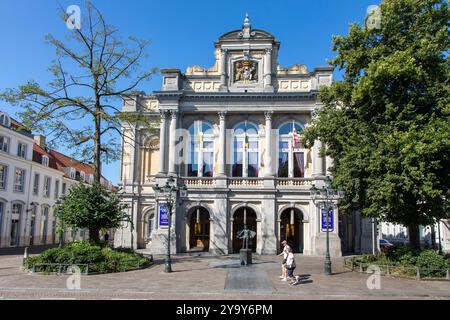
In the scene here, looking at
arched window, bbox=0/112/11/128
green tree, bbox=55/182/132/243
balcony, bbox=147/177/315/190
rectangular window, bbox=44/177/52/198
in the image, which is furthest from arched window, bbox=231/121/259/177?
rectangular window, bbox=44/177/52/198

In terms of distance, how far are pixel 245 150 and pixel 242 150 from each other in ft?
1.07

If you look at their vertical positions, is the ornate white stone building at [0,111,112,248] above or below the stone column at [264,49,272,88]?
below

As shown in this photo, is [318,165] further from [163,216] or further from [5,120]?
[5,120]

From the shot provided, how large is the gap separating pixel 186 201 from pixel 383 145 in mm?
18801

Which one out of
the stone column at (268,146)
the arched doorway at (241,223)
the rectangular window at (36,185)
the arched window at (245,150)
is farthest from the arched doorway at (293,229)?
the rectangular window at (36,185)

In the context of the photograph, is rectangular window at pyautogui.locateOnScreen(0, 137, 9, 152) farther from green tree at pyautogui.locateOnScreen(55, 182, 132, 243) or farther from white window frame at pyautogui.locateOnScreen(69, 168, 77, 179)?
green tree at pyautogui.locateOnScreen(55, 182, 132, 243)

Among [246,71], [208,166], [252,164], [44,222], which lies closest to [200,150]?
[208,166]

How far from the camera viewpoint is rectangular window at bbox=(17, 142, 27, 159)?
4107cm

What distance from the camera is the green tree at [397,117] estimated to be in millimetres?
17906

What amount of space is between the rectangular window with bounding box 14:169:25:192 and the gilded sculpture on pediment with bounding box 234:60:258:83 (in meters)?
25.8

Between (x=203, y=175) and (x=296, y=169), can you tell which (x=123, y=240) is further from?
(x=296, y=169)

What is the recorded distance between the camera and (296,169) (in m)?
33.8

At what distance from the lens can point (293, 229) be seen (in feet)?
112

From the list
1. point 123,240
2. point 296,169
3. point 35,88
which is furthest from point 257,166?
point 35,88
